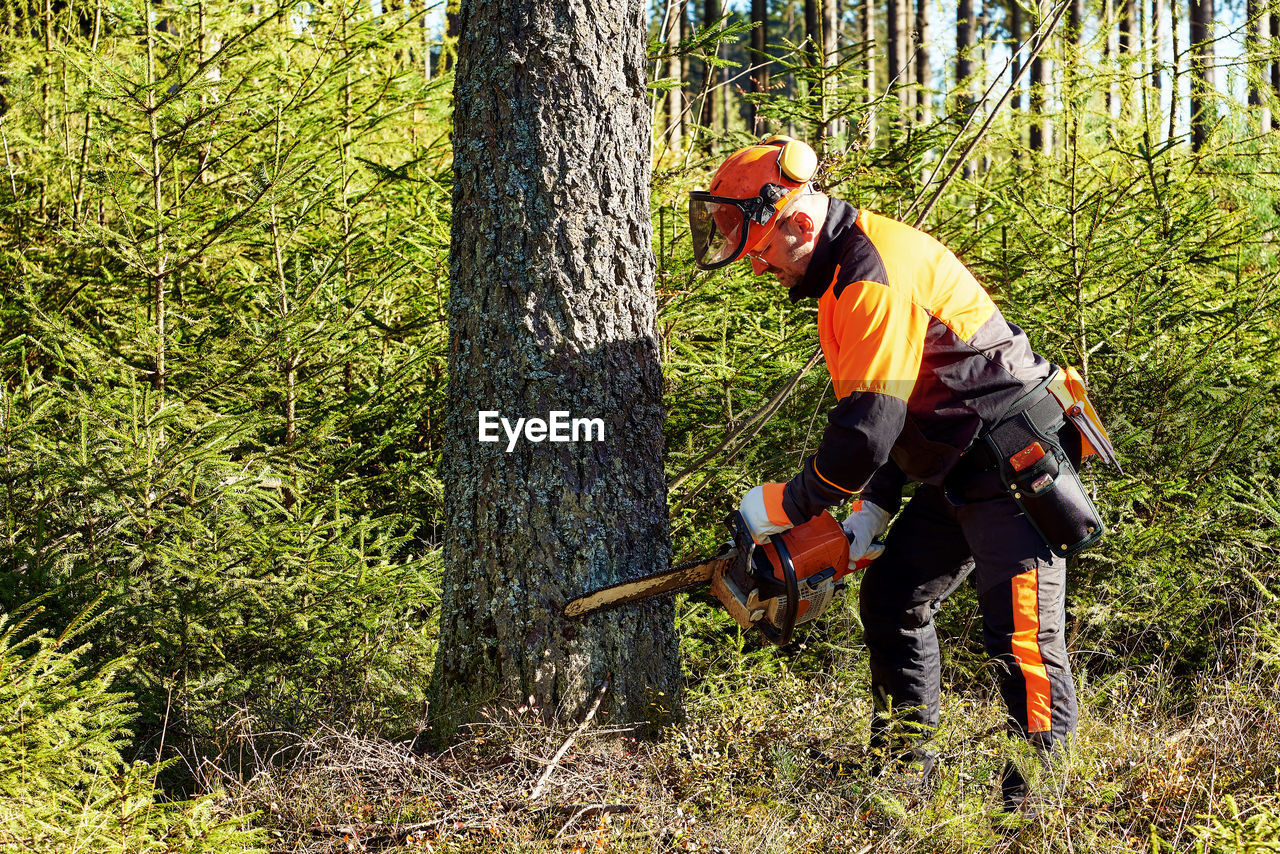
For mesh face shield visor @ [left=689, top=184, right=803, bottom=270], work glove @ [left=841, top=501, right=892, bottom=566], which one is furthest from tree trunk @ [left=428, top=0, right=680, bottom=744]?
work glove @ [left=841, top=501, right=892, bottom=566]

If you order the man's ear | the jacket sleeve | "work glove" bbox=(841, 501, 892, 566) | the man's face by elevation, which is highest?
the man's ear

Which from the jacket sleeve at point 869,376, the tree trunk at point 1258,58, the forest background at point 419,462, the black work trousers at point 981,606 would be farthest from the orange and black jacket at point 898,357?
the tree trunk at point 1258,58

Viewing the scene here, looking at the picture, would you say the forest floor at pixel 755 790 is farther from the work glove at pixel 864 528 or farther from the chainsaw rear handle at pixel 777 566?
the work glove at pixel 864 528

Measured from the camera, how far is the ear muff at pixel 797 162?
2785 mm

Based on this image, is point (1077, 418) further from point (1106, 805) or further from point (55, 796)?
point (55, 796)

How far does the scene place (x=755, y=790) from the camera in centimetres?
273

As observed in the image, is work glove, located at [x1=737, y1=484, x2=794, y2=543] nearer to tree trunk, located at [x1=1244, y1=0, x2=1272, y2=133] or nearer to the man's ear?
the man's ear

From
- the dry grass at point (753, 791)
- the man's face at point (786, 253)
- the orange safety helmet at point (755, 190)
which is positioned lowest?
the dry grass at point (753, 791)

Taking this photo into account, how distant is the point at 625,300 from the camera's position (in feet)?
9.92

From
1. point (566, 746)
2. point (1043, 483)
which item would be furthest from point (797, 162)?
point (566, 746)

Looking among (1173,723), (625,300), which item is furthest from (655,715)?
(1173,723)

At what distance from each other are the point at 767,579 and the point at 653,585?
372 millimetres

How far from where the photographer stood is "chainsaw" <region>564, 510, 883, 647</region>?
2834 millimetres

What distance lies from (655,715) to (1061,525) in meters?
1.45
